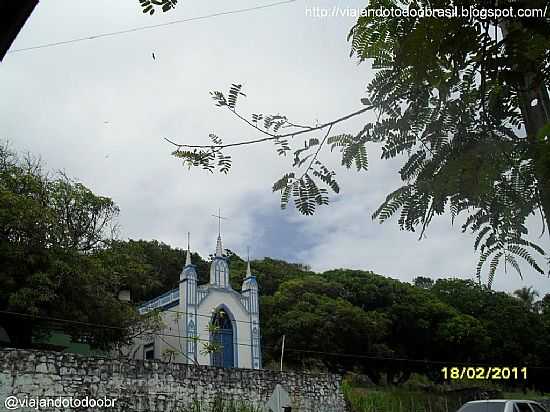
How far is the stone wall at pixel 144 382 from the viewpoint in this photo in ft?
31.0

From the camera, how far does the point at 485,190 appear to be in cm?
191

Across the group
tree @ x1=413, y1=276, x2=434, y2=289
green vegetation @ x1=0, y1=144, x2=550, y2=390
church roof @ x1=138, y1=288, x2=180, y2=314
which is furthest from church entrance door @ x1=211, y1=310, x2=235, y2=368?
tree @ x1=413, y1=276, x2=434, y2=289

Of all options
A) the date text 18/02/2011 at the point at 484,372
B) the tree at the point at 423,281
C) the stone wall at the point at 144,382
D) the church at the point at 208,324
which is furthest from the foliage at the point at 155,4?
the tree at the point at 423,281

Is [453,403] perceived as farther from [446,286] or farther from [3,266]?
[3,266]

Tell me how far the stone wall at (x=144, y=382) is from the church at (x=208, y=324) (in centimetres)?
449

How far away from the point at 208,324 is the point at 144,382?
7740 mm

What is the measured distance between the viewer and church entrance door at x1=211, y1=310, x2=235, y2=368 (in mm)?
18620

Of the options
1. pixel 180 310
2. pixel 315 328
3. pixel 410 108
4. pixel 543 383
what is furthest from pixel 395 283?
pixel 410 108

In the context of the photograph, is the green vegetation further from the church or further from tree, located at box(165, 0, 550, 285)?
tree, located at box(165, 0, 550, 285)

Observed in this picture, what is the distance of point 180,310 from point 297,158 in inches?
663

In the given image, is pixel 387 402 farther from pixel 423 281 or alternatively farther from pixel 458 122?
pixel 423 281

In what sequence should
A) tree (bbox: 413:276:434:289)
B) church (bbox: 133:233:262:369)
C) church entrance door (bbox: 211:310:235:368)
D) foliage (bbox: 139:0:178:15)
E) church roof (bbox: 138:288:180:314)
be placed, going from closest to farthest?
foliage (bbox: 139:0:178:15) < church (bbox: 133:233:262:369) < church entrance door (bbox: 211:310:235:368) < church roof (bbox: 138:288:180:314) < tree (bbox: 413:276:434:289)

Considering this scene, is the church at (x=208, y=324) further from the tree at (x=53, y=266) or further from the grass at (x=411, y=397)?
the grass at (x=411, y=397)

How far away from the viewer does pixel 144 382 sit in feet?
35.7
